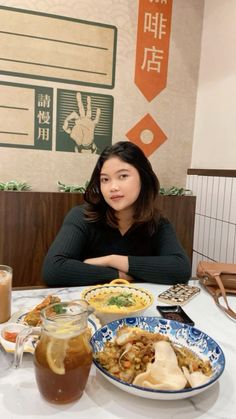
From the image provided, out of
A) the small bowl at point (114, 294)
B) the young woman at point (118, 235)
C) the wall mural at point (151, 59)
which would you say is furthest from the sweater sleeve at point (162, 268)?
the wall mural at point (151, 59)

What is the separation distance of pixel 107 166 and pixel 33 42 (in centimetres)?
137

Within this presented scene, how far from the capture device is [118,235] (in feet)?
5.41

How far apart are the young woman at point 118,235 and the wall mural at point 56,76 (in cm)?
98

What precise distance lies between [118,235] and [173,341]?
867 mm

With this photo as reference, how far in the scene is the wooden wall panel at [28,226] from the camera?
7.04 feet

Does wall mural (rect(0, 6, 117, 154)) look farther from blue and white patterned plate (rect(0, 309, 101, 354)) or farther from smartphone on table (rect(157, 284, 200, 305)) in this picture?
blue and white patterned plate (rect(0, 309, 101, 354))

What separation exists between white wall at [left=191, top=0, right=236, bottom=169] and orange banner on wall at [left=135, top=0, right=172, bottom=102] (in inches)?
13.0

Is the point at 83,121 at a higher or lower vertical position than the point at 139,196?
higher

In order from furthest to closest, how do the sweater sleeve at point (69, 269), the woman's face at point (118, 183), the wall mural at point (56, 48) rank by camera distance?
the wall mural at point (56, 48) < the woman's face at point (118, 183) < the sweater sleeve at point (69, 269)

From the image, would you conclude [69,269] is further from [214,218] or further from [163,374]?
[214,218]

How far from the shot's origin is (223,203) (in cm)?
236

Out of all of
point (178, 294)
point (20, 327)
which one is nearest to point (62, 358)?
point (20, 327)

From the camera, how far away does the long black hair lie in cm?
160

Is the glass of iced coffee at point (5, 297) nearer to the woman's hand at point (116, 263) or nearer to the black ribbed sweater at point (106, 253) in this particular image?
the black ribbed sweater at point (106, 253)
